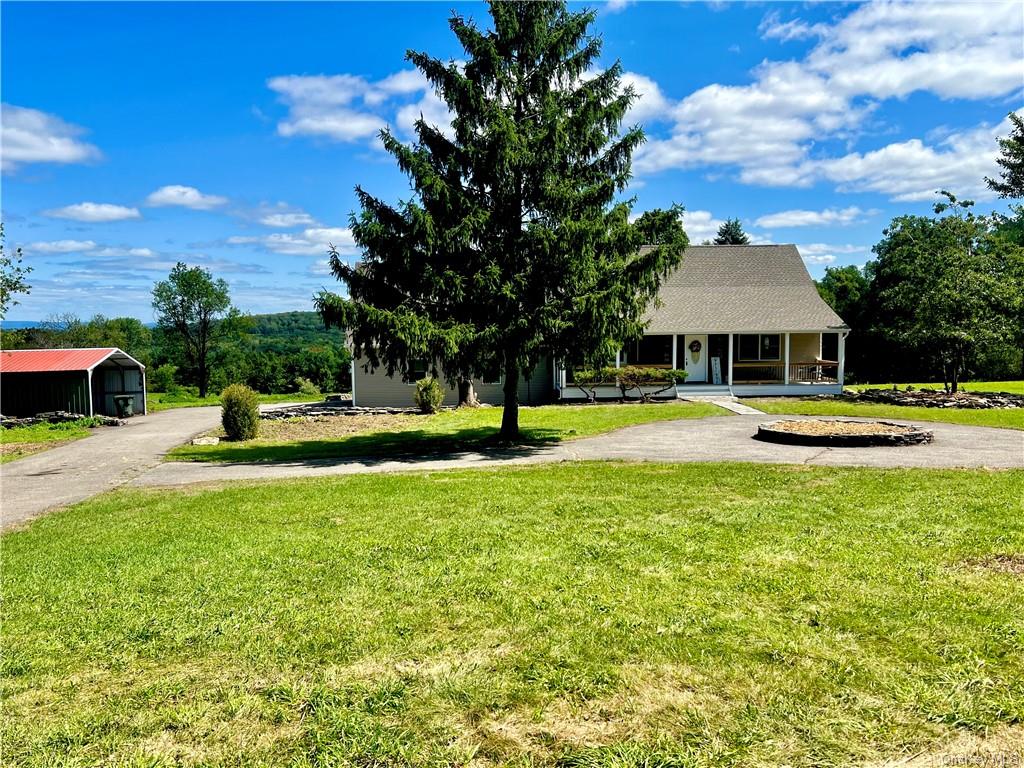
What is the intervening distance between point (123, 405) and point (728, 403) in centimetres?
2293

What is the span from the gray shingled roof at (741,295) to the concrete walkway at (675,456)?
1130cm

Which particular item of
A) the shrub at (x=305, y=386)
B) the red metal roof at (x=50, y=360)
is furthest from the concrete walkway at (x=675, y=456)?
the shrub at (x=305, y=386)

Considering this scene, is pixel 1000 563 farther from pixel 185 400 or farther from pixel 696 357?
pixel 185 400

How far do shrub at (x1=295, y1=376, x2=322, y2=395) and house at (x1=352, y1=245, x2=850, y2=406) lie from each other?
44.7ft

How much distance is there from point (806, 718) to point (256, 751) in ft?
8.34

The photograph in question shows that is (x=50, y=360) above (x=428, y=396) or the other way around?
above

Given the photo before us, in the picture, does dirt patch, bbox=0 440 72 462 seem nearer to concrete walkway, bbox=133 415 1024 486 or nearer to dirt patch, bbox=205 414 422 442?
dirt patch, bbox=205 414 422 442

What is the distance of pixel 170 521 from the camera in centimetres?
718

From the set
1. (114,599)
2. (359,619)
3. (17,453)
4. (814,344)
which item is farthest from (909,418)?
(17,453)

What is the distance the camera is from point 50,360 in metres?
22.9

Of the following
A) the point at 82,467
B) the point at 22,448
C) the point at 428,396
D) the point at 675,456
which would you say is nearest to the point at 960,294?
the point at 675,456

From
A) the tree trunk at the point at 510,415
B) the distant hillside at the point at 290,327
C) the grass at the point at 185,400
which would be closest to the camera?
the tree trunk at the point at 510,415

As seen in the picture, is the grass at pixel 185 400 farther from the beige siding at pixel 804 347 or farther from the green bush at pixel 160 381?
the beige siding at pixel 804 347

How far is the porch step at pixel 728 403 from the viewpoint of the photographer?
19.0 meters
